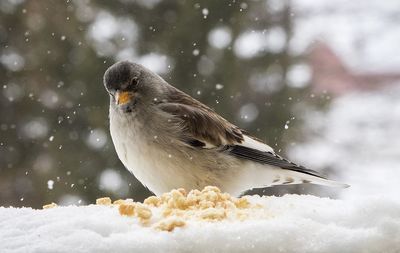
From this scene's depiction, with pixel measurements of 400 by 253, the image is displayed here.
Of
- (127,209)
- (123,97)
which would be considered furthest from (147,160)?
(127,209)

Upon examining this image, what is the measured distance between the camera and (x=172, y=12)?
17.6 feet

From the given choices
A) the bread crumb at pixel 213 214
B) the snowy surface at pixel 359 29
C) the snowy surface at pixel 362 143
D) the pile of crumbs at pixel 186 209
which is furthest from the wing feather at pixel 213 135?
the snowy surface at pixel 359 29

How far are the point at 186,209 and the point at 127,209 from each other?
209mm

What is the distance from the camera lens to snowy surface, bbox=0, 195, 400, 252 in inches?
48.4

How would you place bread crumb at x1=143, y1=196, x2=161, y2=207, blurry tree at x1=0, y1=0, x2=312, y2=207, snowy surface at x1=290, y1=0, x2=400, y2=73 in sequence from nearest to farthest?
bread crumb at x1=143, y1=196, x2=161, y2=207, blurry tree at x1=0, y1=0, x2=312, y2=207, snowy surface at x1=290, y1=0, x2=400, y2=73

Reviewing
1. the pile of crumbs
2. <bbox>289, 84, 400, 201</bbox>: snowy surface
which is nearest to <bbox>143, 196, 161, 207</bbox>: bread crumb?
the pile of crumbs

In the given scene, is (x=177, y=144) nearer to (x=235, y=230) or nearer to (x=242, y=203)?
(x=242, y=203)

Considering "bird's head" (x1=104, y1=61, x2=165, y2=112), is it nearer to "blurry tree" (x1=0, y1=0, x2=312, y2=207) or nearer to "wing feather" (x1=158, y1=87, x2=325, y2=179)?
"wing feather" (x1=158, y1=87, x2=325, y2=179)

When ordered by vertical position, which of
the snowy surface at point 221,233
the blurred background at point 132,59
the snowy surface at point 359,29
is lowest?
the snowy surface at point 221,233

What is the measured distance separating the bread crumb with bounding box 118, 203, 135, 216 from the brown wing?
3.95 ft

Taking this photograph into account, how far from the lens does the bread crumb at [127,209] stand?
1494 mm

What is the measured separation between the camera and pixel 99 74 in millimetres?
4949

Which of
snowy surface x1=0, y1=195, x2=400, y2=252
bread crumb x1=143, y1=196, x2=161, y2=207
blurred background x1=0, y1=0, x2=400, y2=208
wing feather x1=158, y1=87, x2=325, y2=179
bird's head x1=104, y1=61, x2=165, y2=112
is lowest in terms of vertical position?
snowy surface x1=0, y1=195, x2=400, y2=252

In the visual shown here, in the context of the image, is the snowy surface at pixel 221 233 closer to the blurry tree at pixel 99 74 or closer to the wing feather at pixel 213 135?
the wing feather at pixel 213 135
